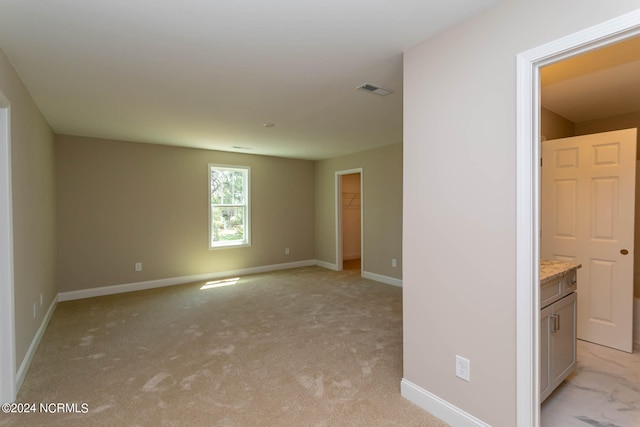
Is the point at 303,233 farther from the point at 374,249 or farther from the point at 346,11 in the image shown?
the point at 346,11

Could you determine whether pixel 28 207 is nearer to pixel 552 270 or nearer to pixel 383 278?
pixel 552 270

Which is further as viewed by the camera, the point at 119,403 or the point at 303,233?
the point at 303,233

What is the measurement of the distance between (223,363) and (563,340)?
2545 millimetres

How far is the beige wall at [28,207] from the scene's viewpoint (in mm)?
2322

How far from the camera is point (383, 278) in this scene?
5469 mm

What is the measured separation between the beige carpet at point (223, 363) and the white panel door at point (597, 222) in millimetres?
1801

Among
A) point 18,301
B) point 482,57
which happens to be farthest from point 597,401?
point 18,301

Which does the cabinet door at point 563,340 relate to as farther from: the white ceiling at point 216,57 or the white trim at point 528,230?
the white ceiling at point 216,57

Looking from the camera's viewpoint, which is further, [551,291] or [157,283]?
[157,283]

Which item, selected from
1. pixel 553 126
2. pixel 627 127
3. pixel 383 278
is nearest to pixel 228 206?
pixel 383 278

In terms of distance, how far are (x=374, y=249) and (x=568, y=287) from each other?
11.7 feet

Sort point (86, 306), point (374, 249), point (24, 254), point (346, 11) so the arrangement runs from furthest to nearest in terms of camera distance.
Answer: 1. point (374, 249)
2. point (86, 306)
3. point (24, 254)
4. point (346, 11)

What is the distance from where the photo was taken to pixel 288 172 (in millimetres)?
6605

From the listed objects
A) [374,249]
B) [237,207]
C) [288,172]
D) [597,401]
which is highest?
[288,172]
